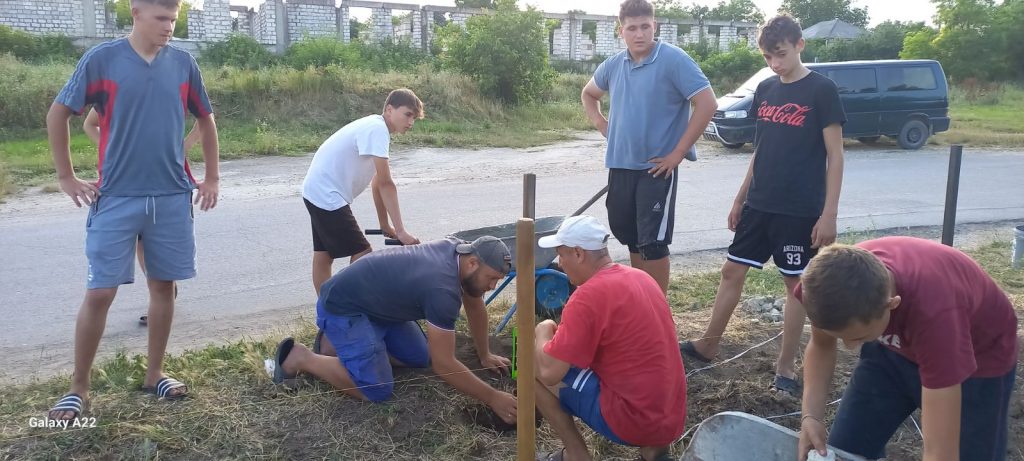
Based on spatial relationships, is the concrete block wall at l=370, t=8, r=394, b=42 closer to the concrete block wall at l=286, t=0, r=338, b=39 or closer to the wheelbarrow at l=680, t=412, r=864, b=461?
the concrete block wall at l=286, t=0, r=338, b=39

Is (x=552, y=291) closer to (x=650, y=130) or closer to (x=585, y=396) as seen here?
(x=650, y=130)

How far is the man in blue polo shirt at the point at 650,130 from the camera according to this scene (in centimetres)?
445

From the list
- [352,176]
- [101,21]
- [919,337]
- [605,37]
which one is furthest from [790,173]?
[605,37]

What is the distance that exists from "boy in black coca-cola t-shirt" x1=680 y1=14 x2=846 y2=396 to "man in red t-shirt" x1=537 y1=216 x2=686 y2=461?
1.21m

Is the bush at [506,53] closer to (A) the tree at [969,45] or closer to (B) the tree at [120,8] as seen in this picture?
(B) the tree at [120,8]

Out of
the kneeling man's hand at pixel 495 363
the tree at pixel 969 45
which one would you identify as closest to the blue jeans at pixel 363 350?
the kneeling man's hand at pixel 495 363

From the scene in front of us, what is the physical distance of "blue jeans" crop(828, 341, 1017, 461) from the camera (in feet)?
A: 8.31

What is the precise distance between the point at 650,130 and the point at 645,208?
0.44 metres

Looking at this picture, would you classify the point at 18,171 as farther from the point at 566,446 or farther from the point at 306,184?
the point at 566,446

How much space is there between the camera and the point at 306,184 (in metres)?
4.86

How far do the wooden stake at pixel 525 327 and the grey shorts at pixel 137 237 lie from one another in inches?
78.2

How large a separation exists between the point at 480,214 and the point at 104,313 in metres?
5.61

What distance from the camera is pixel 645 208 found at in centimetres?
450

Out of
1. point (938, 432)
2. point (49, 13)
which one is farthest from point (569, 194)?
point (49, 13)
